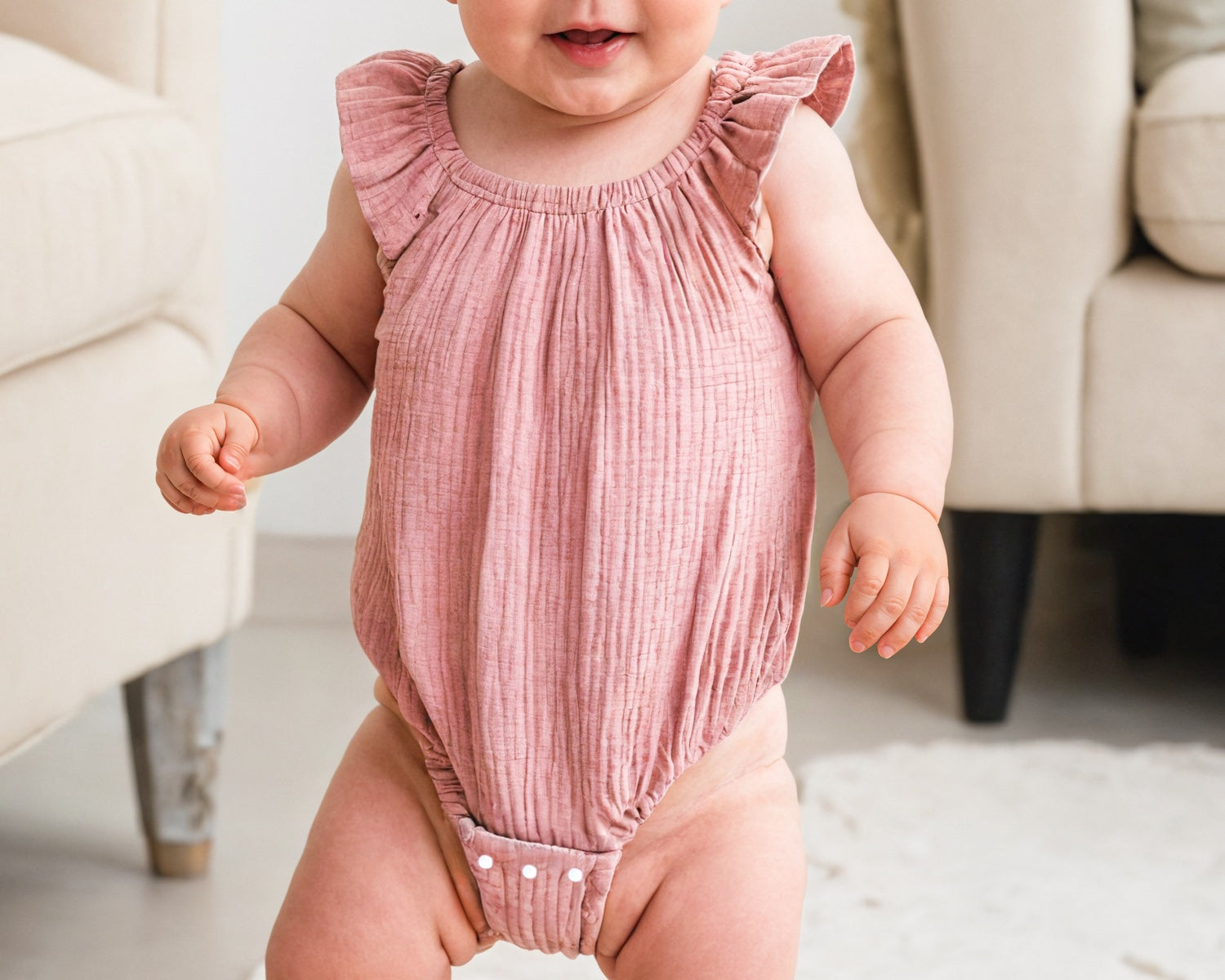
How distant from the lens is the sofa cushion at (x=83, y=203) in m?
0.75

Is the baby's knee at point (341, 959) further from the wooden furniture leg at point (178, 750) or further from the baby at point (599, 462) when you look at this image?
the wooden furniture leg at point (178, 750)

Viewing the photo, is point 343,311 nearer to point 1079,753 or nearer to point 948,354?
point 948,354

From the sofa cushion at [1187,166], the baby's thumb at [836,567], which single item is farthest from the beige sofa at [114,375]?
the sofa cushion at [1187,166]

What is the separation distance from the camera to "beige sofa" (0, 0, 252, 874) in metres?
0.78

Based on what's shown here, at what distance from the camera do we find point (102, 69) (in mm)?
932

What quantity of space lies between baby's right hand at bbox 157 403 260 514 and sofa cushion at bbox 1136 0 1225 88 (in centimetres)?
93

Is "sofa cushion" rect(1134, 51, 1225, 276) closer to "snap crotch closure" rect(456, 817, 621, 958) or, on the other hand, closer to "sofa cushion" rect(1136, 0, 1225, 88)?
"sofa cushion" rect(1136, 0, 1225, 88)

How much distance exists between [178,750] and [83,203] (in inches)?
15.2

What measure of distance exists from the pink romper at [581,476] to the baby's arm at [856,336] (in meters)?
0.02

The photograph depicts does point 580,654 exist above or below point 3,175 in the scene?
below

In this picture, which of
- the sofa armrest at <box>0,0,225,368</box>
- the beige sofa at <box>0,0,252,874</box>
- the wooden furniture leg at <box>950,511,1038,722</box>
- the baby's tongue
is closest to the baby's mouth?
the baby's tongue

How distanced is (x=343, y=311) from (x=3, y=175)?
0.23m

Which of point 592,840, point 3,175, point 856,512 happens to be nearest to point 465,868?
point 592,840

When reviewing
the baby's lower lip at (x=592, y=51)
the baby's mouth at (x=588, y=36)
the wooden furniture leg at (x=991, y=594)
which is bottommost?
the wooden furniture leg at (x=991, y=594)
